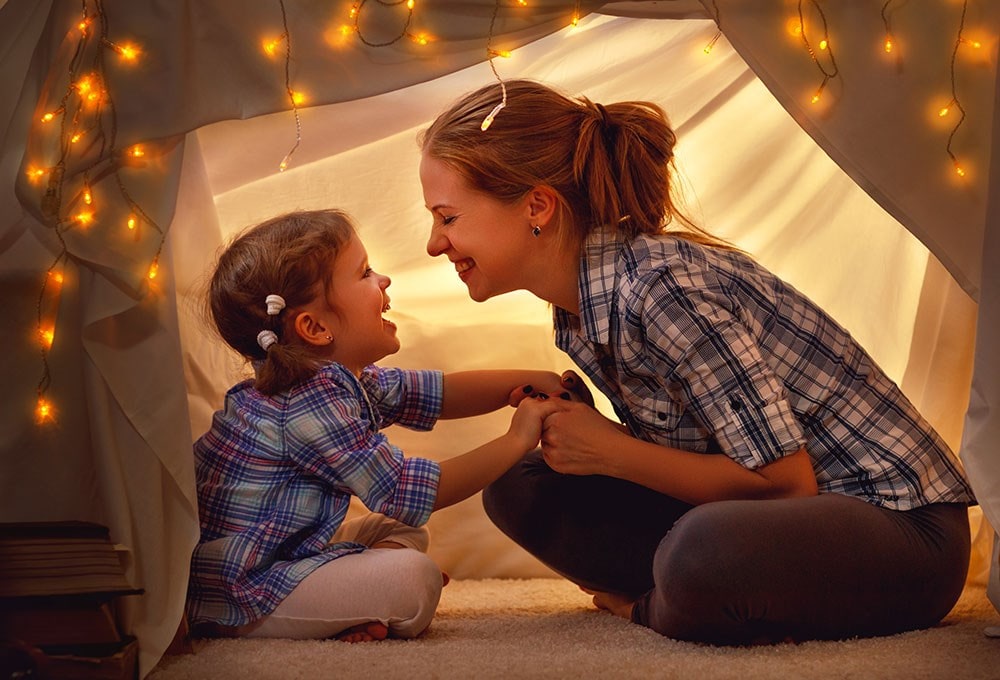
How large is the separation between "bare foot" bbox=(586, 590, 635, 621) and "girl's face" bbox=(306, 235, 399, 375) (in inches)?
18.5

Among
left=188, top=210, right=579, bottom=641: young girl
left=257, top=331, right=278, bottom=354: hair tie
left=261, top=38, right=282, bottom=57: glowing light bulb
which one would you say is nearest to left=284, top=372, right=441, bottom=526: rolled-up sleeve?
left=188, top=210, right=579, bottom=641: young girl

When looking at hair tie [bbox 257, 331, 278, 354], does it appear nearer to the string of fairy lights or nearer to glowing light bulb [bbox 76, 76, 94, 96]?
the string of fairy lights

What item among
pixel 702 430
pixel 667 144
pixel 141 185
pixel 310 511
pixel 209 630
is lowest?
pixel 209 630

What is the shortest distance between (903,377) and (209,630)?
1131 millimetres

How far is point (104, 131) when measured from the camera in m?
1.34

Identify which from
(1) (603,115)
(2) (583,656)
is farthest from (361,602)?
(1) (603,115)

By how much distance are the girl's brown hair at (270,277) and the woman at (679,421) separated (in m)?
0.19

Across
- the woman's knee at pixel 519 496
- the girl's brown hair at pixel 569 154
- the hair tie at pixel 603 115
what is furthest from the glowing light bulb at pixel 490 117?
the woman's knee at pixel 519 496

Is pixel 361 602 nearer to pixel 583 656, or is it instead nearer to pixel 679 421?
pixel 583 656

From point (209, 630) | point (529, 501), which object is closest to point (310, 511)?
point (209, 630)

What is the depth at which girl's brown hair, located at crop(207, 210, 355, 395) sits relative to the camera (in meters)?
1.66

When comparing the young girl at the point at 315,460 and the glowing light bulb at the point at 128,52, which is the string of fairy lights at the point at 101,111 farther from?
the young girl at the point at 315,460

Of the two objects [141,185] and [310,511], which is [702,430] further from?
[141,185]

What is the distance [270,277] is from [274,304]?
0.15ft
